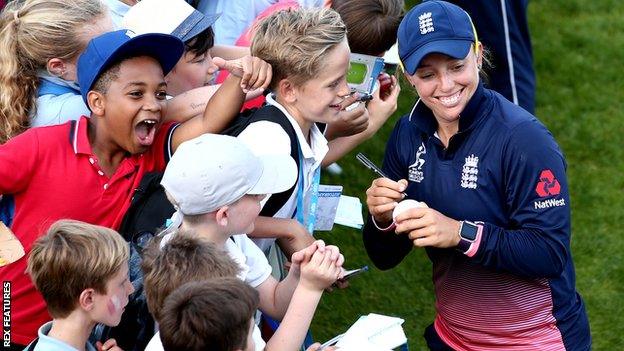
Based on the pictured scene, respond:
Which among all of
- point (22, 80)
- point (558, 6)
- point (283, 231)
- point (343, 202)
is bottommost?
point (558, 6)

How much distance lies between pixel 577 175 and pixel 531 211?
3731 mm

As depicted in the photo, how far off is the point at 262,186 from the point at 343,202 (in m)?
1.26

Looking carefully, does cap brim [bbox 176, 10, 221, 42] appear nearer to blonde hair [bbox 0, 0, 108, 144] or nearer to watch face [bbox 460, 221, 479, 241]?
blonde hair [bbox 0, 0, 108, 144]

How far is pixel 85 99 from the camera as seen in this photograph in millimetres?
3908

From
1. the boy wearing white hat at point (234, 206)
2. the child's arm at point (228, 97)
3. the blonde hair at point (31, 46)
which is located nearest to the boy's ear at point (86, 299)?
the boy wearing white hat at point (234, 206)

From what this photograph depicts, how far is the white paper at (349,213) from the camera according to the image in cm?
453

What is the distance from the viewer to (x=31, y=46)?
411 cm

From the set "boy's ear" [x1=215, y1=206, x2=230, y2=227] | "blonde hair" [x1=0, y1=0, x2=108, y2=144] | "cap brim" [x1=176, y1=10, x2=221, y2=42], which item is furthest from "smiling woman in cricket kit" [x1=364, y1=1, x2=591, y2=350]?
"blonde hair" [x1=0, y1=0, x2=108, y2=144]

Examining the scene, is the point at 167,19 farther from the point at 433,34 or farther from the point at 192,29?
the point at 433,34

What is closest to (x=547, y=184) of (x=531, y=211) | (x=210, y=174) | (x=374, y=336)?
(x=531, y=211)

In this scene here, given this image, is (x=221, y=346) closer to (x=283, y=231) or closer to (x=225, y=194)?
(x=225, y=194)

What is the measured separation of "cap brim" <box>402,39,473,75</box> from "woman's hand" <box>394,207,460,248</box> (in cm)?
50

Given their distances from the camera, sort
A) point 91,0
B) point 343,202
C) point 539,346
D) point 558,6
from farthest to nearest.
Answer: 1. point 558,6
2. point 343,202
3. point 91,0
4. point 539,346

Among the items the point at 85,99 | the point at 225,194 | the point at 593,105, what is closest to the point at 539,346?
the point at 225,194
